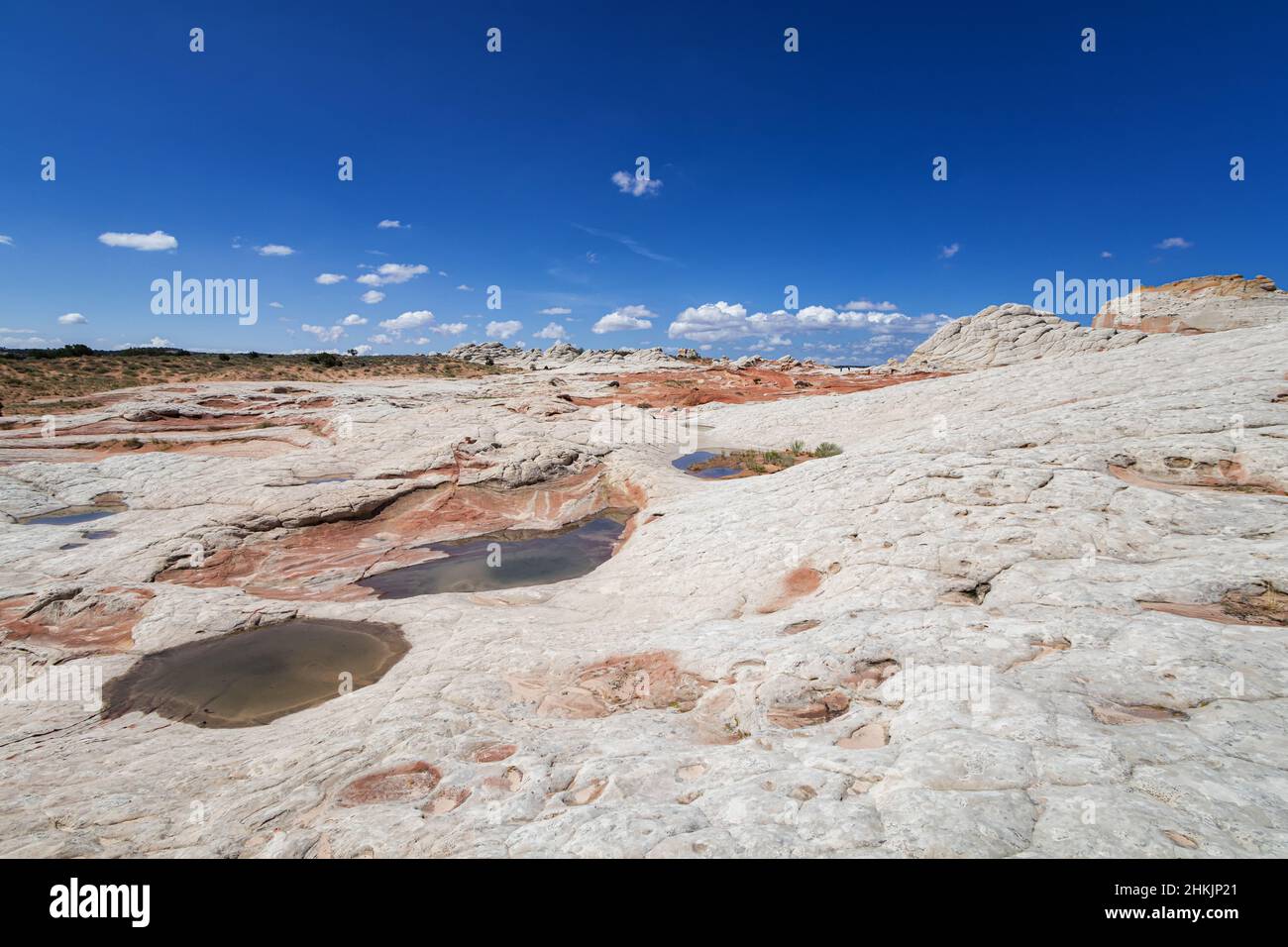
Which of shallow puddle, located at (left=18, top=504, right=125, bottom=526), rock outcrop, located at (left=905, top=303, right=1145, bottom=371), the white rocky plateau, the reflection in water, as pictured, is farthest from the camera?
rock outcrop, located at (left=905, top=303, right=1145, bottom=371)

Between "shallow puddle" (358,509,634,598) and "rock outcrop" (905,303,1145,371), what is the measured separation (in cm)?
5119

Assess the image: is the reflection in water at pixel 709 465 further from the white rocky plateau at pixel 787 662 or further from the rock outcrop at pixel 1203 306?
the rock outcrop at pixel 1203 306

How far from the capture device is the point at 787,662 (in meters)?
6.88

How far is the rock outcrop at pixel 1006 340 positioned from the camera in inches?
2007

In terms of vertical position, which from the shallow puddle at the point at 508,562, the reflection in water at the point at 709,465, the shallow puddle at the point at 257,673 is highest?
the reflection in water at the point at 709,465

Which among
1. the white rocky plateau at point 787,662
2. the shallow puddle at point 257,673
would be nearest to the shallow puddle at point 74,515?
the white rocky plateau at point 787,662

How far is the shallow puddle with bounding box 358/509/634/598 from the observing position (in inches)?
539

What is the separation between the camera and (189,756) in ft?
22.3

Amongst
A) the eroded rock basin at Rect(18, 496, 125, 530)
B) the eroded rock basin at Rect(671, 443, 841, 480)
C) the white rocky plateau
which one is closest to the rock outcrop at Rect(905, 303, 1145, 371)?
the eroded rock basin at Rect(671, 443, 841, 480)

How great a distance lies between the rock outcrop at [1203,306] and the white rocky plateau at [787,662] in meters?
35.4

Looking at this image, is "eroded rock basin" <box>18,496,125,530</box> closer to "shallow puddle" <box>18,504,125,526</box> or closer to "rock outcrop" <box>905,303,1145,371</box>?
"shallow puddle" <box>18,504,125,526</box>

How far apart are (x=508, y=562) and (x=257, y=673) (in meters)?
6.67

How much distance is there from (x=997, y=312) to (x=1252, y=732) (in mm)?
78566
